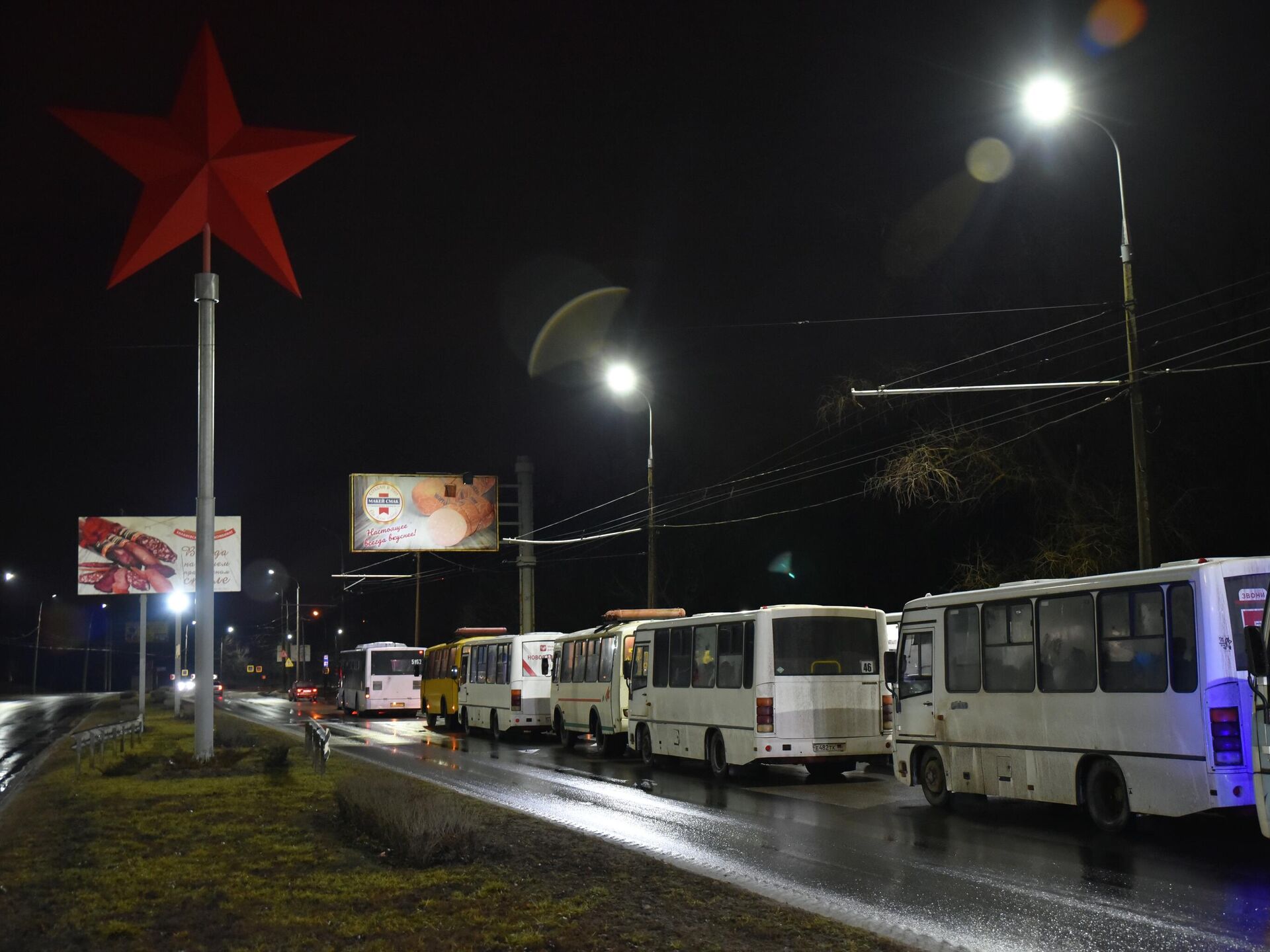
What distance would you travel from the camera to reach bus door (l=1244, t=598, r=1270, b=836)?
10422 mm

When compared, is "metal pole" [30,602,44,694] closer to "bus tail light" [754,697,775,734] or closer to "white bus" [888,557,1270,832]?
"bus tail light" [754,697,775,734]

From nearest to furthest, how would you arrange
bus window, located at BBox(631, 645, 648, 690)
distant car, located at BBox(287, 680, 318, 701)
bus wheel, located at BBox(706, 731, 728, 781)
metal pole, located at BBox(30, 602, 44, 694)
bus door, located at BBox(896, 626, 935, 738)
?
bus door, located at BBox(896, 626, 935, 738) < bus wheel, located at BBox(706, 731, 728, 781) < bus window, located at BBox(631, 645, 648, 690) < distant car, located at BBox(287, 680, 318, 701) < metal pole, located at BBox(30, 602, 44, 694)

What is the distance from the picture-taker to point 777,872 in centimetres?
1147

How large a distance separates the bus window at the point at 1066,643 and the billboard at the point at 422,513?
139 feet

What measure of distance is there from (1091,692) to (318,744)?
46.1ft

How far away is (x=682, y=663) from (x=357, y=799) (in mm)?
9772

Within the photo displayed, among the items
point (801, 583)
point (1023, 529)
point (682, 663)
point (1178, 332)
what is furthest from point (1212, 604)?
point (801, 583)

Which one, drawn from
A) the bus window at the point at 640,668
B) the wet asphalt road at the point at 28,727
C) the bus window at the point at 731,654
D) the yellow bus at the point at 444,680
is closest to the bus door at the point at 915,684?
the bus window at the point at 731,654

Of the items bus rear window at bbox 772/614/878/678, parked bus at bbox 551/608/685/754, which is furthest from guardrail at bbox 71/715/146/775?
bus rear window at bbox 772/614/878/678

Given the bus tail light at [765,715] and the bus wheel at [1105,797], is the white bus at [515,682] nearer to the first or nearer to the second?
the bus tail light at [765,715]

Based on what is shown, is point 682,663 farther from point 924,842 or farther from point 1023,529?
point 1023,529

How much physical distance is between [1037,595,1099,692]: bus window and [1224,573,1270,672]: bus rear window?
68.7 inches

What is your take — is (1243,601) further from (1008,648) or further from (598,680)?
(598,680)

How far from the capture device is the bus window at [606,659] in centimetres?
2770
